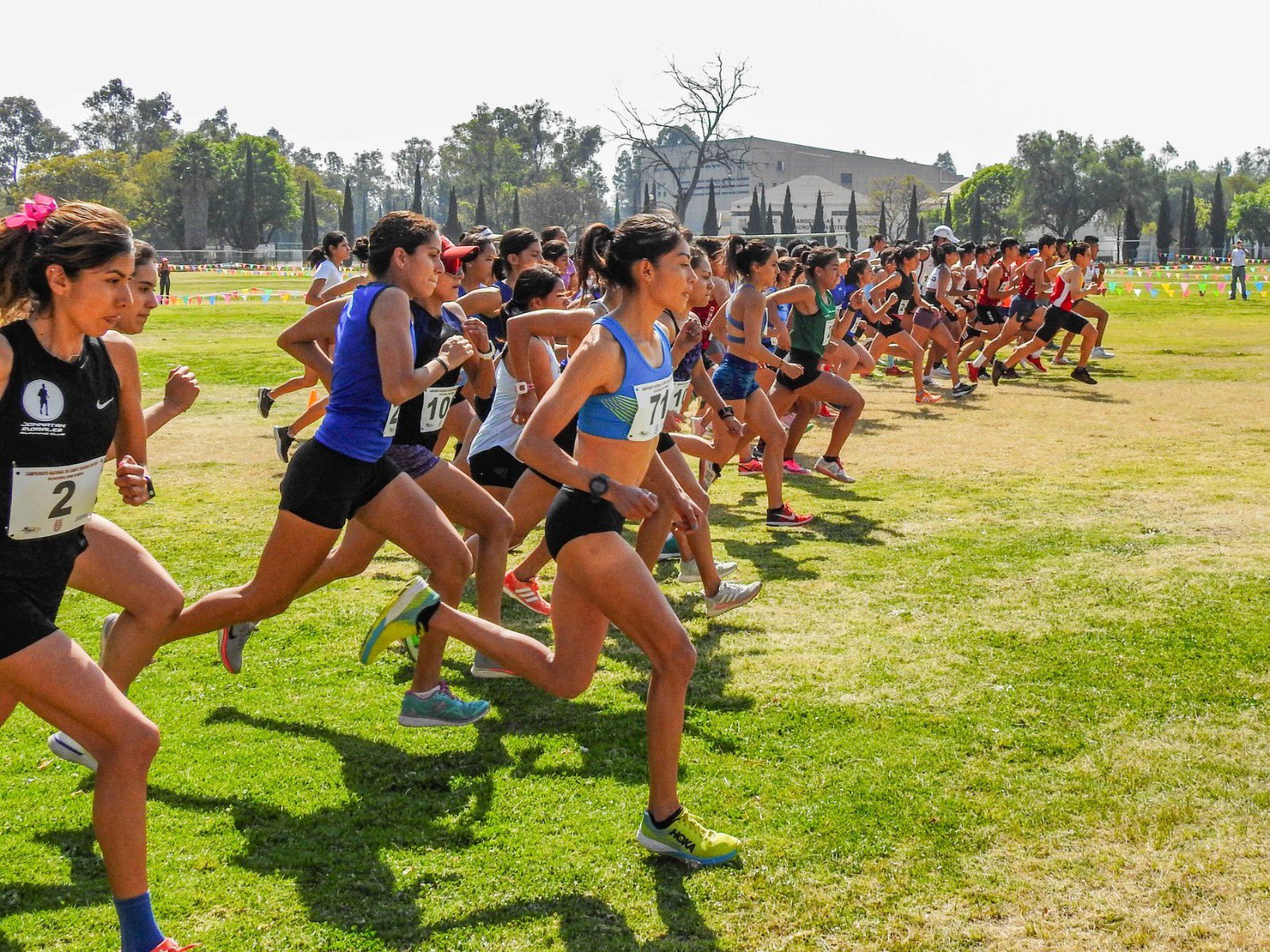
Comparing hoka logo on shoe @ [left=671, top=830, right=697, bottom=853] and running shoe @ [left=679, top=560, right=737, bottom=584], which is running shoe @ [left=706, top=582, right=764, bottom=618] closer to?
running shoe @ [left=679, top=560, right=737, bottom=584]

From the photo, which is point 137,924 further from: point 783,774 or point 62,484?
point 783,774

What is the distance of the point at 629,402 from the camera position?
4195 mm

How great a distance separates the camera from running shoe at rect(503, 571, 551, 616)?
7.12 m

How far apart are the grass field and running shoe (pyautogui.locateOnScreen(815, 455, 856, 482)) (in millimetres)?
1987

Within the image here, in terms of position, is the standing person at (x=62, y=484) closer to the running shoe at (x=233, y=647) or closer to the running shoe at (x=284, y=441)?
the running shoe at (x=233, y=647)

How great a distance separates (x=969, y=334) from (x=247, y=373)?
11.6 m

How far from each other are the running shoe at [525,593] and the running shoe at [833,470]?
4.59 meters

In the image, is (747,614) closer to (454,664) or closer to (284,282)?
(454,664)

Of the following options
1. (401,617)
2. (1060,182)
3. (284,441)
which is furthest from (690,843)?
(1060,182)

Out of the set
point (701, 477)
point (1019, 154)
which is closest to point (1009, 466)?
point (701, 477)

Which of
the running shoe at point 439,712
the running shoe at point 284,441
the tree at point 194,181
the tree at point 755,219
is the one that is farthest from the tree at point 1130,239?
the running shoe at point 439,712

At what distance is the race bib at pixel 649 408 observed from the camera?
4215 millimetres

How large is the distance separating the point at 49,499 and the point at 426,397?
2.53 meters

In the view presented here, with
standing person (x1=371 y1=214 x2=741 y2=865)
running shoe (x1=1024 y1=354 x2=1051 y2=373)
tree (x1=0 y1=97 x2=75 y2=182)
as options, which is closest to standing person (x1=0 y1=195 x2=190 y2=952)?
standing person (x1=371 y1=214 x2=741 y2=865)
